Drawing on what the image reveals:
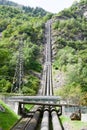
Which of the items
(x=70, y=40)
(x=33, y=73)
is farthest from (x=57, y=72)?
(x=70, y=40)

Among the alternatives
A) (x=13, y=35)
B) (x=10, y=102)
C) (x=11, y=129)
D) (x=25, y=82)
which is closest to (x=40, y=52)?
(x=13, y=35)

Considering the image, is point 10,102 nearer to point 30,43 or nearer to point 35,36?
point 30,43

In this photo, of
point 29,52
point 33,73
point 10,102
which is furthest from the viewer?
point 29,52

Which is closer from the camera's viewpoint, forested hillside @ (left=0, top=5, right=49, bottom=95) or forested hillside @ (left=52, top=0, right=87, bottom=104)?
forested hillside @ (left=52, top=0, right=87, bottom=104)

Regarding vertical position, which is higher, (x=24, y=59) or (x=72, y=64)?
(x=24, y=59)

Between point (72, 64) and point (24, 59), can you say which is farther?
point (72, 64)

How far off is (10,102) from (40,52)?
390 ft

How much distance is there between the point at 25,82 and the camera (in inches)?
4803

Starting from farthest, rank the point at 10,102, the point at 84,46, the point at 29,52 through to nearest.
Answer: the point at 84,46 → the point at 29,52 → the point at 10,102

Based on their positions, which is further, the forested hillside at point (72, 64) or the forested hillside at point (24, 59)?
the forested hillside at point (24, 59)

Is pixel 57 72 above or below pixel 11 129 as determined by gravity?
above

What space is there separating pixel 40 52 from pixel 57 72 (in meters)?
34.0

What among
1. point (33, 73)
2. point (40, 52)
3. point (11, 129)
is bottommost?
point (11, 129)

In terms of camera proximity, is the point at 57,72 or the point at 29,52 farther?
the point at 29,52
